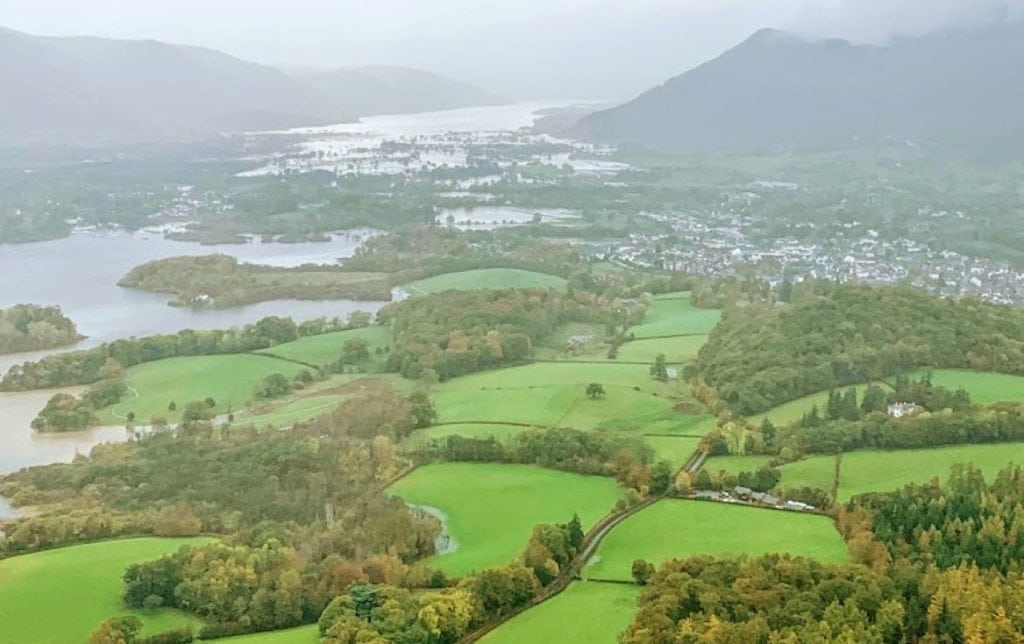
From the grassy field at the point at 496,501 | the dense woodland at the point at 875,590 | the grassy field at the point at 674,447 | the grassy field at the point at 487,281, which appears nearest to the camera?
the dense woodland at the point at 875,590

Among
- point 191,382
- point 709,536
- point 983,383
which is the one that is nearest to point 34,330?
point 191,382

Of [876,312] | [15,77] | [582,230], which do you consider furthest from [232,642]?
[15,77]

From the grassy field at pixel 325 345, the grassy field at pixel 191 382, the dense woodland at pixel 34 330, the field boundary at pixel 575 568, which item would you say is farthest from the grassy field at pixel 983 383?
the dense woodland at pixel 34 330

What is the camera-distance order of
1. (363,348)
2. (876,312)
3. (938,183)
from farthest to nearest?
(938,183) < (363,348) < (876,312)

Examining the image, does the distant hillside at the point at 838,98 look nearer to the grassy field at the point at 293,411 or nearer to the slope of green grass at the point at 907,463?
the slope of green grass at the point at 907,463

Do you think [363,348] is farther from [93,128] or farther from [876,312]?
[93,128]
